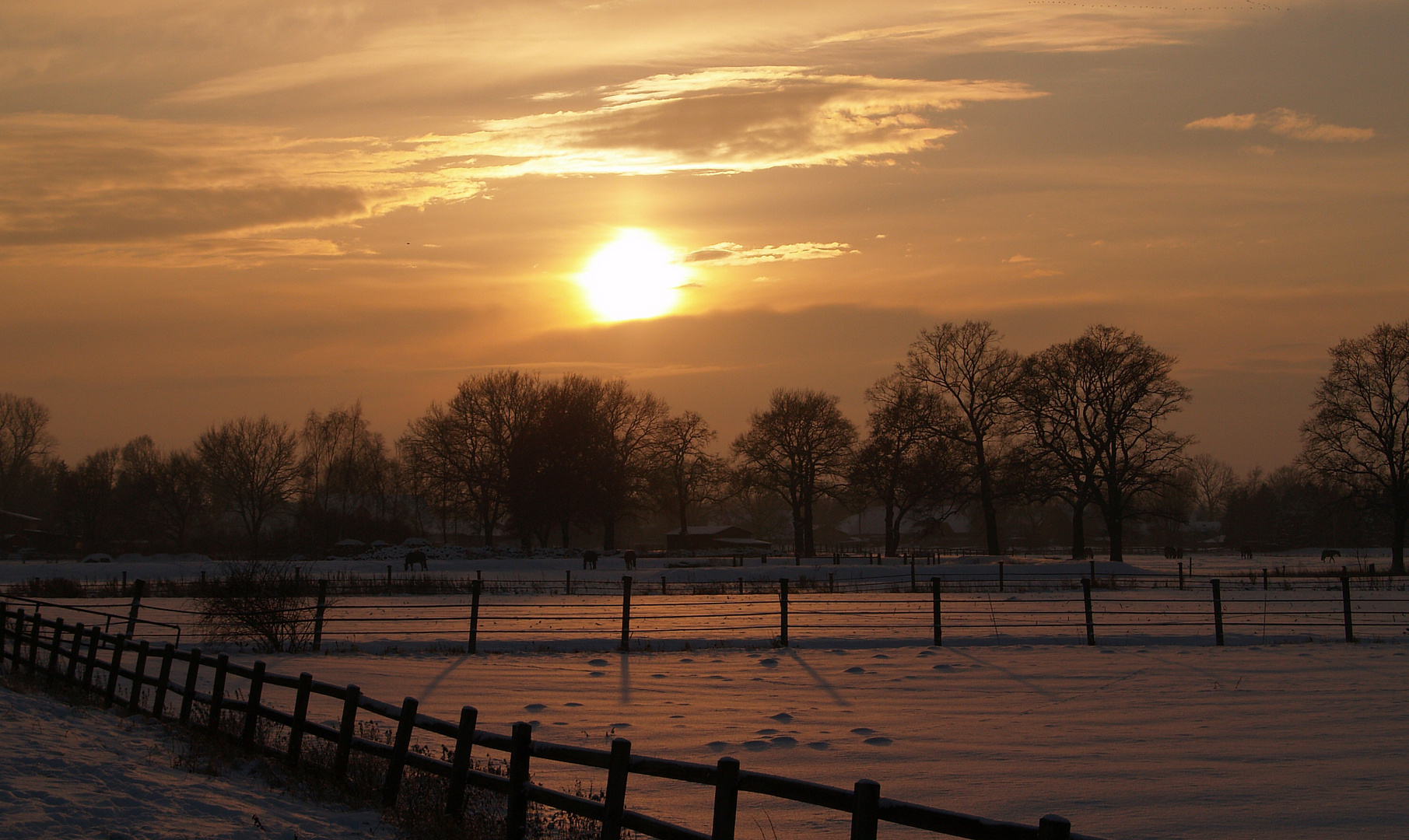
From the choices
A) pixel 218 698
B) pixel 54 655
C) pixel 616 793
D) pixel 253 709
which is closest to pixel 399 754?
pixel 253 709

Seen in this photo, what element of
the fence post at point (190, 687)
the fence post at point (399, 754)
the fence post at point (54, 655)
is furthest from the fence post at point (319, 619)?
the fence post at point (399, 754)

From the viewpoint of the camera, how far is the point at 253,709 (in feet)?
33.4

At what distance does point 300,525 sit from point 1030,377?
57.2m

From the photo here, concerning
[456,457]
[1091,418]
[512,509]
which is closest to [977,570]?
[1091,418]

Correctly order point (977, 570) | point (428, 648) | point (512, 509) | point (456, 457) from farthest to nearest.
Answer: point (456, 457)
point (512, 509)
point (977, 570)
point (428, 648)

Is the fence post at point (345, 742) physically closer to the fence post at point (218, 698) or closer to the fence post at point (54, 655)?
Result: the fence post at point (218, 698)

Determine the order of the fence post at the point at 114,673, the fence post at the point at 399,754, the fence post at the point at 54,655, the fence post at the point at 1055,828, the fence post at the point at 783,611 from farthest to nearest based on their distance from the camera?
the fence post at the point at 783,611 → the fence post at the point at 54,655 → the fence post at the point at 114,673 → the fence post at the point at 399,754 → the fence post at the point at 1055,828

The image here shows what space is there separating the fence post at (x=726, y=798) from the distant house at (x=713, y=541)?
96461mm

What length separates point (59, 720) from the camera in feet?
37.3

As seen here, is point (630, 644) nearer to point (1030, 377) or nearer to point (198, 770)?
point (198, 770)

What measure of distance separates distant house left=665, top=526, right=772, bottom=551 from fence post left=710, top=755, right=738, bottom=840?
9646 cm

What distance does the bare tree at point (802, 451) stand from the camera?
8694 cm

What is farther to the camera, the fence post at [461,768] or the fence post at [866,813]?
the fence post at [461,768]

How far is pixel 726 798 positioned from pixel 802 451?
268 feet
